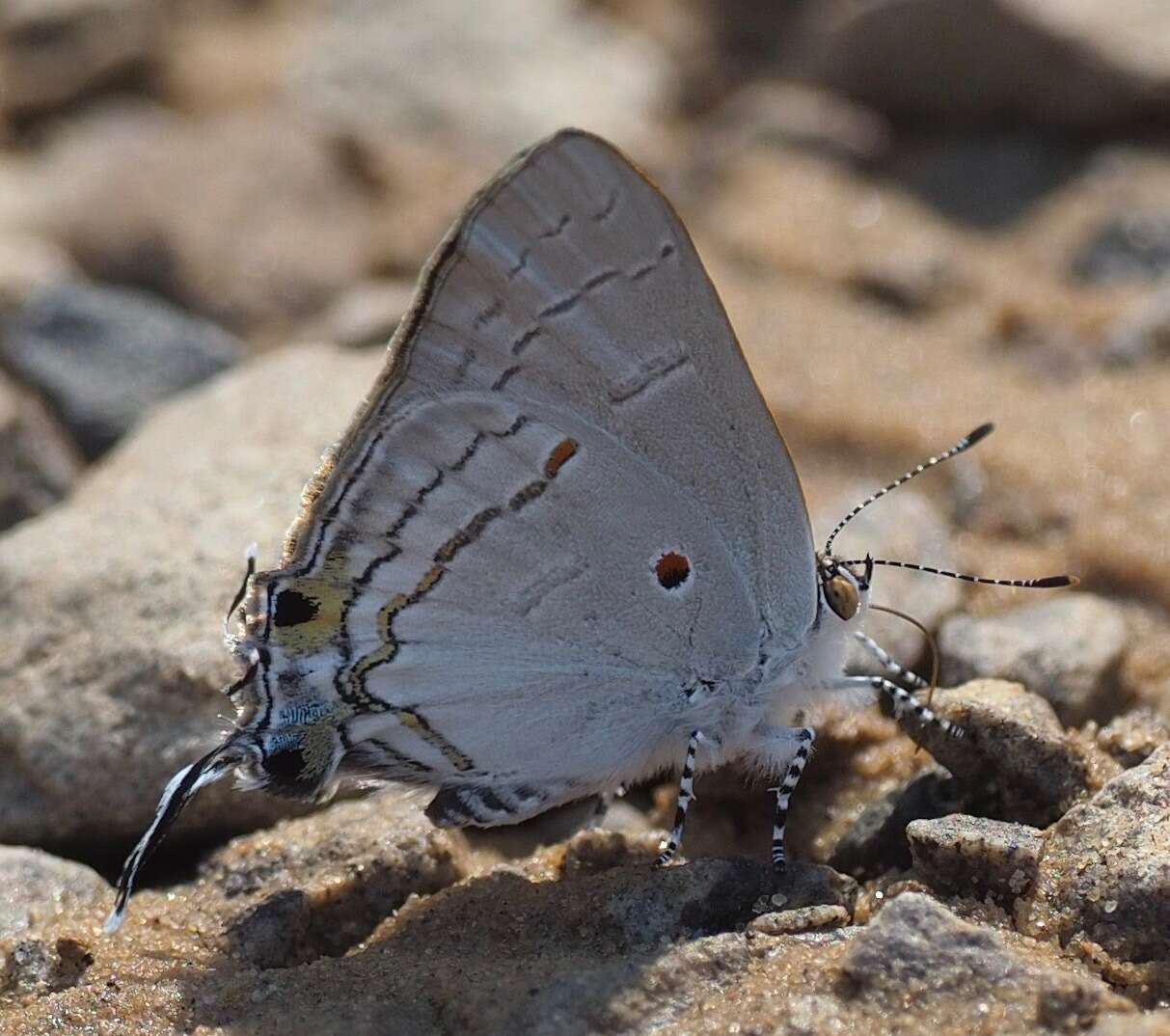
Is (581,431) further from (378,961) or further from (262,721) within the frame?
(378,961)

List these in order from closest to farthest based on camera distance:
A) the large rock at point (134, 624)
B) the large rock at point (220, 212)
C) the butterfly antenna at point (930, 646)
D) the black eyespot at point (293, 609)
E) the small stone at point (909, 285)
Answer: the black eyespot at point (293, 609)
the butterfly antenna at point (930, 646)
the large rock at point (134, 624)
the small stone at point (909, 285)
the large rock at point (220, 212)

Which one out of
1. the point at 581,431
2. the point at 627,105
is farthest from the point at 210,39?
the point at 581,431

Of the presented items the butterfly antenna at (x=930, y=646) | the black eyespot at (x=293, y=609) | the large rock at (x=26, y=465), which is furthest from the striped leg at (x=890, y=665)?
the large rock at (x=26, y=465)

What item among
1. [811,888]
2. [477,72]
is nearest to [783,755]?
[811,888]

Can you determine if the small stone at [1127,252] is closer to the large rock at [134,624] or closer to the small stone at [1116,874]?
the large rock at [134,624]

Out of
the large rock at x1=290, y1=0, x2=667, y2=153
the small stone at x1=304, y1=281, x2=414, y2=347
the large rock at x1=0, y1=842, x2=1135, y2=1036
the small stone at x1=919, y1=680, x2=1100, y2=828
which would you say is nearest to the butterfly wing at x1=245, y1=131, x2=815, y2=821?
the large rock at x1=0, y1=842, x2=1135, y2=1036

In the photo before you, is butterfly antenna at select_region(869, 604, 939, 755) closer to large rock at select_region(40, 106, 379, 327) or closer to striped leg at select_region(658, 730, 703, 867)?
striped leg at select_region(658, 730, 703, 867)
